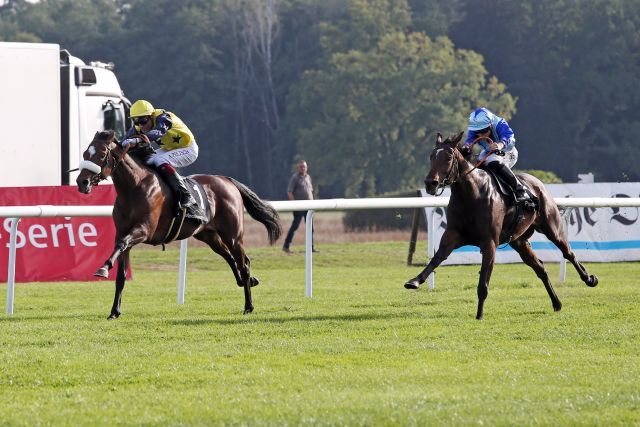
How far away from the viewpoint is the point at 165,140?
38.2ft

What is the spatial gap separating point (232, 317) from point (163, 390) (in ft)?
13.0

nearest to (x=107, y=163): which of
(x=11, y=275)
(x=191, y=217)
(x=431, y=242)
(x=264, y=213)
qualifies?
(x=191, y=217)

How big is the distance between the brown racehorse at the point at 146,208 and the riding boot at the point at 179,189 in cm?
6

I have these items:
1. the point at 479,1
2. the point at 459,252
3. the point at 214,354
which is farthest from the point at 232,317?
the point at 479,1

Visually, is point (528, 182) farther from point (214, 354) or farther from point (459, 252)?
point (459, 252)

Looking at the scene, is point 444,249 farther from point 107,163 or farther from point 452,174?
point 107,163

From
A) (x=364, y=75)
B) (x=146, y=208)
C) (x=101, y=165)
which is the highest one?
(x=101, y=165)

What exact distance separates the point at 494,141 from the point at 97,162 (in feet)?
10.8

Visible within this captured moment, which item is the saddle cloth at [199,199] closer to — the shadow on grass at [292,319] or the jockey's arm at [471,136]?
the shadow on grass at [292,319]

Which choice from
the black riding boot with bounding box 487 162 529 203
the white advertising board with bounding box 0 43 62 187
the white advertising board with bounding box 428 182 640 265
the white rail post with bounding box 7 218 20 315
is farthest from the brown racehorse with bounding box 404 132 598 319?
the white advertising board with bounding box 0 43 62 187

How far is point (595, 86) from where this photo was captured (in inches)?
2350

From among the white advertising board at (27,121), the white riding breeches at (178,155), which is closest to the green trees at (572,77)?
the white advertising board at (27,121)

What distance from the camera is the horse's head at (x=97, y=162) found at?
10.6m

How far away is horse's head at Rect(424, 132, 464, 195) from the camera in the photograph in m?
10.4
